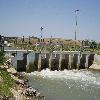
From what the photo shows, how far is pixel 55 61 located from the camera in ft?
184

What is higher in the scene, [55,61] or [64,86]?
[55,61]

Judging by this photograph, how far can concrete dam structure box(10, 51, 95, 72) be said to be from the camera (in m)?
49.1

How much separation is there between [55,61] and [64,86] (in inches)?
760

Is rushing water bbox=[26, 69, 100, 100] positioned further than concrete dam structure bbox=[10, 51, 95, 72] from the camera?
No

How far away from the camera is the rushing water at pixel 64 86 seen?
31.2m

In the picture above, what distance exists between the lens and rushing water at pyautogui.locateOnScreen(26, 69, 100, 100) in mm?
31222

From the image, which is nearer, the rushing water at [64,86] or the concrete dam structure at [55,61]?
the rushing water at [64,86]

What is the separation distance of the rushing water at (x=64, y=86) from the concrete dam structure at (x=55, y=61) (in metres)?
2.77

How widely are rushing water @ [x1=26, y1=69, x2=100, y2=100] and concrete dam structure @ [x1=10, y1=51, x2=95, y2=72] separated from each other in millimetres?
2770

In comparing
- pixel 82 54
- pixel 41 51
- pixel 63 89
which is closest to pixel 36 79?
pixel 63 89

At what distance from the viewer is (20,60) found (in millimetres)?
49188

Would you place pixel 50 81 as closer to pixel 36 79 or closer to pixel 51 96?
pixel 36 79

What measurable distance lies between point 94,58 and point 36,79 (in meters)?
22.2

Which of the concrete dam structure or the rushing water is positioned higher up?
the concrete dam structure
